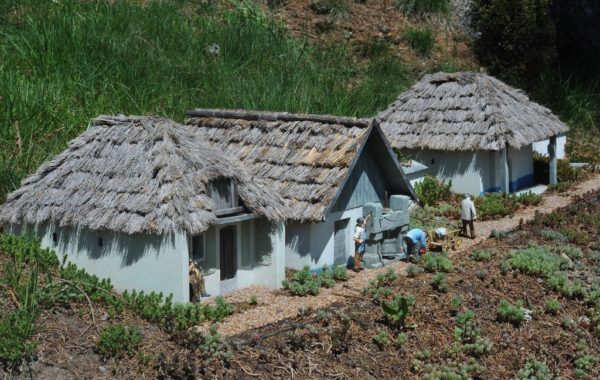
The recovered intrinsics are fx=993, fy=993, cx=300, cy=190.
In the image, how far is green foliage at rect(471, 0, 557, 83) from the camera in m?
30.4

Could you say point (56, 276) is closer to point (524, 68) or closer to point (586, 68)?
point (524, 68)

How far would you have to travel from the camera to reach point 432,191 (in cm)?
2211

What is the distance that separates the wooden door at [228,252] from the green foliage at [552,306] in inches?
187

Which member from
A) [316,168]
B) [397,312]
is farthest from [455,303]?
[316,168]

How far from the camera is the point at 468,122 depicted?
75.0ft

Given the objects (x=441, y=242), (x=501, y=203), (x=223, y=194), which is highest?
(x=223, y=194)

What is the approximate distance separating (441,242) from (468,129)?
5489 millimetres

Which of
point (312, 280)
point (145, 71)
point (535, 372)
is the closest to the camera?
point (535, 372)

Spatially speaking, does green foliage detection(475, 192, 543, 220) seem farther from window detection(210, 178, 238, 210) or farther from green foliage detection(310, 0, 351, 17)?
green foliage detection(310, 0, 351, 17)

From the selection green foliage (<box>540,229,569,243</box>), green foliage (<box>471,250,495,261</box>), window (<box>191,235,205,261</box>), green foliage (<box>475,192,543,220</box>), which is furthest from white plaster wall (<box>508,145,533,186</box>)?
window (<box>191,235,205,261</box>)

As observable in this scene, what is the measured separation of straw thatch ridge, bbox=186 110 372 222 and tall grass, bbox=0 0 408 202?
8.35 ft

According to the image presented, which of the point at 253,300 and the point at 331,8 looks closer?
the point at 253,300

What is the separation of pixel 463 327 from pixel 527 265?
9.62 feet

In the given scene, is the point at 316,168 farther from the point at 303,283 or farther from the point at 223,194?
the point at 223,194
